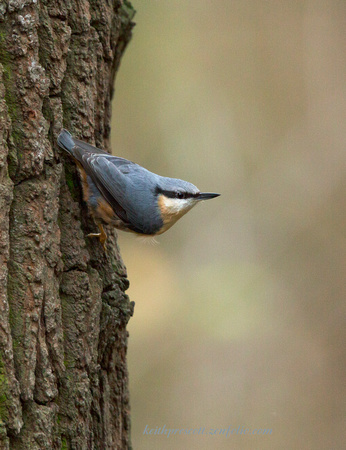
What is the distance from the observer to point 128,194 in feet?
8.50

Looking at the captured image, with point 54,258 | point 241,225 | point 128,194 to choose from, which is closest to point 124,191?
point 128,194

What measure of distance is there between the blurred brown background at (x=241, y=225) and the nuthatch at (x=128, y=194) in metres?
2.25

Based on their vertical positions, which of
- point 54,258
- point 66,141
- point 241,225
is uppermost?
point 66,141

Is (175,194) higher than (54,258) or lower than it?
higher

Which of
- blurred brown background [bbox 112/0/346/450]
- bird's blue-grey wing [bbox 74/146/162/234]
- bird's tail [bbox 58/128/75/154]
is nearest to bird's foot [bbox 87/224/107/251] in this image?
bird's blue-grey wing [bbox 74/146/162/234]

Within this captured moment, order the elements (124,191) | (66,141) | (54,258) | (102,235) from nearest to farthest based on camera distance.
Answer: (54,258), (66,141), (102,235), (124,191)

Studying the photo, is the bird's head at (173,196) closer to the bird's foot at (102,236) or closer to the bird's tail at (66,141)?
the bird's foot at (102,236)

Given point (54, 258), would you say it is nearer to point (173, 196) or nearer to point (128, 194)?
point (128, 194)

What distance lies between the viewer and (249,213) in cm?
526

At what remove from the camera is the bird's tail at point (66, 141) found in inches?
80.6

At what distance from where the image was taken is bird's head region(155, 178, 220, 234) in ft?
8.81

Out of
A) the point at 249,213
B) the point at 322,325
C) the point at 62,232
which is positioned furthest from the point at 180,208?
the point at 322,325

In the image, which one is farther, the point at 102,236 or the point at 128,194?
the point at 128,194

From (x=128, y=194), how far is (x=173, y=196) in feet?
0.83
